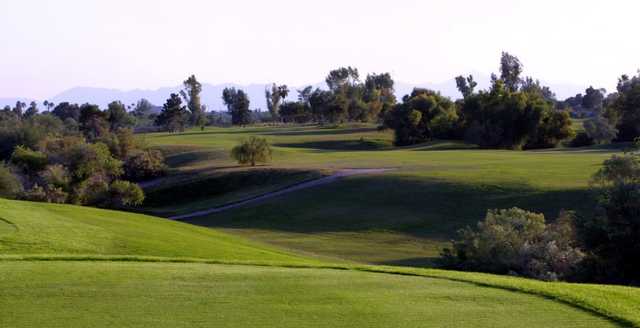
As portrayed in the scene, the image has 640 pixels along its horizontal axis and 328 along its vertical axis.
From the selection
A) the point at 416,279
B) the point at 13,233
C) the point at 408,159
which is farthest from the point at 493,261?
the point at 408,159

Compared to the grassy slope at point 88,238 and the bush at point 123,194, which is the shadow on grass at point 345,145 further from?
the grassy slope at point 88,238

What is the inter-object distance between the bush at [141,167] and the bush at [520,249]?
55909 mm

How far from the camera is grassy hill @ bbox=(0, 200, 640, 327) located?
11.4 meters

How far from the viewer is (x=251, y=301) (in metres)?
12.6

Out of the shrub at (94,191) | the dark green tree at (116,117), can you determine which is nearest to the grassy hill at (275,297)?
the shrub at (94,191)

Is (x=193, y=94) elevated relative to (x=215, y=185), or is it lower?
elevated

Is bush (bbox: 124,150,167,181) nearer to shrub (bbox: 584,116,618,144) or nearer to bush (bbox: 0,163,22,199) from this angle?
bush (bbox: 0,163,22,199)

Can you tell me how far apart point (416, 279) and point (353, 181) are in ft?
151

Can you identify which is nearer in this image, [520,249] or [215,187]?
[520,249]

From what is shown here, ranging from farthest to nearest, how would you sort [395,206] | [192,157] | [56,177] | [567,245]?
[192,157], [56,177], [395,206], [567,245]

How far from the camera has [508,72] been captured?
564 ft

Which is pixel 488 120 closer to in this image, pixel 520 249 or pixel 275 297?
pixel 520 249

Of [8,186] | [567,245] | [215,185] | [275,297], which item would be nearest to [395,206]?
[215,185]

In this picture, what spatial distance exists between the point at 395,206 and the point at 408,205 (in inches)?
37.0
